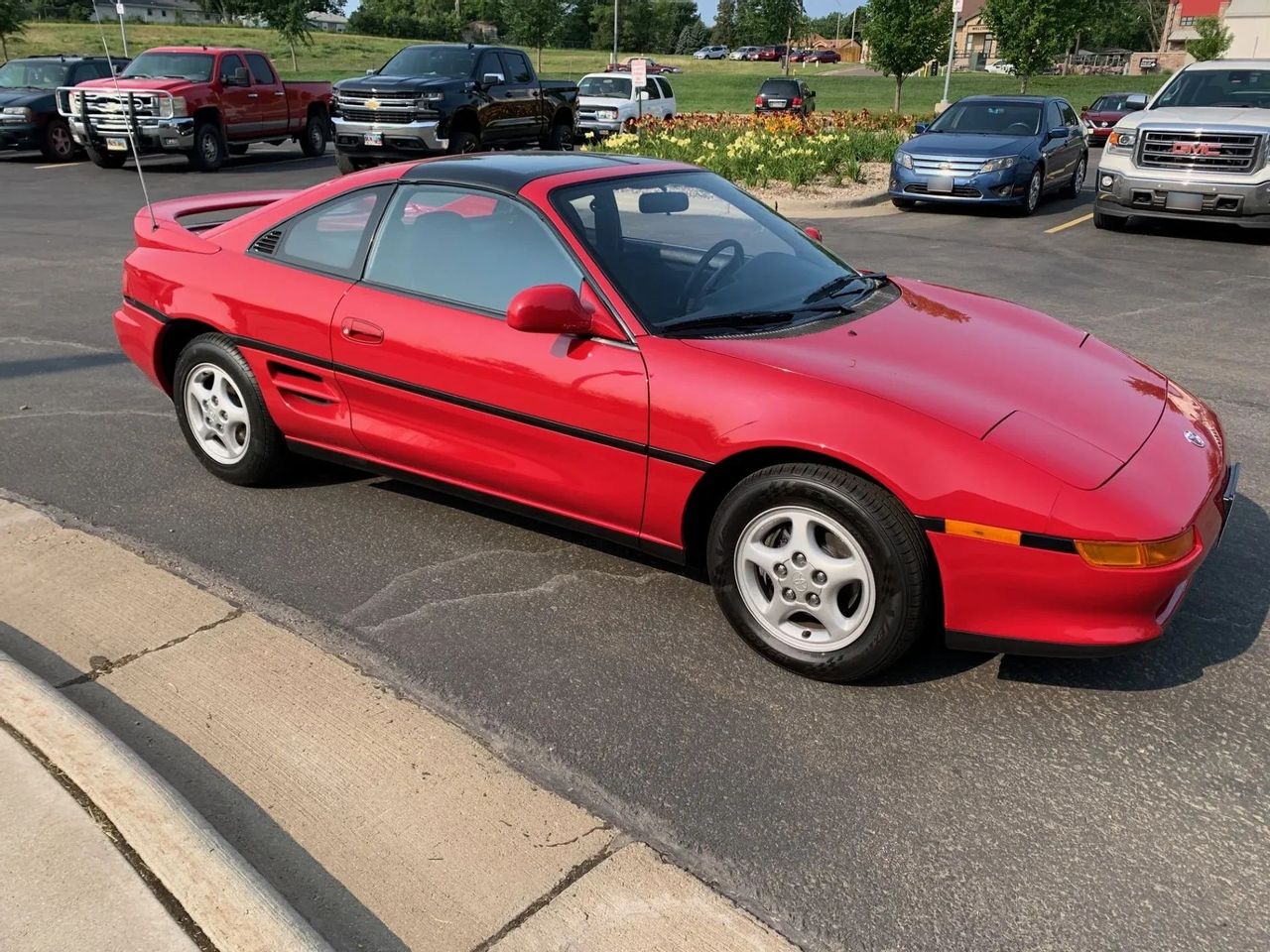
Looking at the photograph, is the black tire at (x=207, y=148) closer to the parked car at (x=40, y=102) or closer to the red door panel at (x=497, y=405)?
the parked car at (x=40, y=102)

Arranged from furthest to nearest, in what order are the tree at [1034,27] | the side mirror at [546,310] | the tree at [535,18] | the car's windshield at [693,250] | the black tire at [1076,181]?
1. the tree at [535,18]
2. the tree at [1034,27]
3. the black tire at [1076,181]
4. the car's windshield at [693,250]
5. the side mirror at [546,310]

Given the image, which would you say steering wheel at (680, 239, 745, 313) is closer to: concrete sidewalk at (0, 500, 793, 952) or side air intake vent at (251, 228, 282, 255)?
concrete sidewalk at (0, 500, 793, 952)

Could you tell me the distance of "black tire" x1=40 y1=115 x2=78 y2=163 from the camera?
64.2ft

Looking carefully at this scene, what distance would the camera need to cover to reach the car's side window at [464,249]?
3861 millimetres

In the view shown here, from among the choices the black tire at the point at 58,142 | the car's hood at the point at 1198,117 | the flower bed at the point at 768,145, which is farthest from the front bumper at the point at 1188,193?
the black tire at the point at 58,142

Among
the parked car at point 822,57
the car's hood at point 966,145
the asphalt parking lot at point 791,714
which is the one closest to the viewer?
the asphalt parking lot at point 791,714

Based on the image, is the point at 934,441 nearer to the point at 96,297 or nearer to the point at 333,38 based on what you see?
the point at 96,297

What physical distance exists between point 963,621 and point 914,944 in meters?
1.03

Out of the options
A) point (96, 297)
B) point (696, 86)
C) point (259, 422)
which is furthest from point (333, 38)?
point (259, 422)

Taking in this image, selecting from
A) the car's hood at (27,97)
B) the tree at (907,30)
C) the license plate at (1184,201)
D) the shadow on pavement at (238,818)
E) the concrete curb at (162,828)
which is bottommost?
the shadow on pavement at (238,818)

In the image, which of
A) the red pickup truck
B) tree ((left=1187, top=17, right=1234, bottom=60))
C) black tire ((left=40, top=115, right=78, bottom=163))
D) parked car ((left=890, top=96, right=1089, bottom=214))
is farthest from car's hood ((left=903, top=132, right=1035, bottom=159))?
tree ((left=1187, top=17, right=1234, bottom=60))

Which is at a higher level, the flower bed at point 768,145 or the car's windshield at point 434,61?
the car's windshield at point 434,61

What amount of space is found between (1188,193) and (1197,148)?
0.47m

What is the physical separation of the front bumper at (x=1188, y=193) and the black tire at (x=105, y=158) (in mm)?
15966
